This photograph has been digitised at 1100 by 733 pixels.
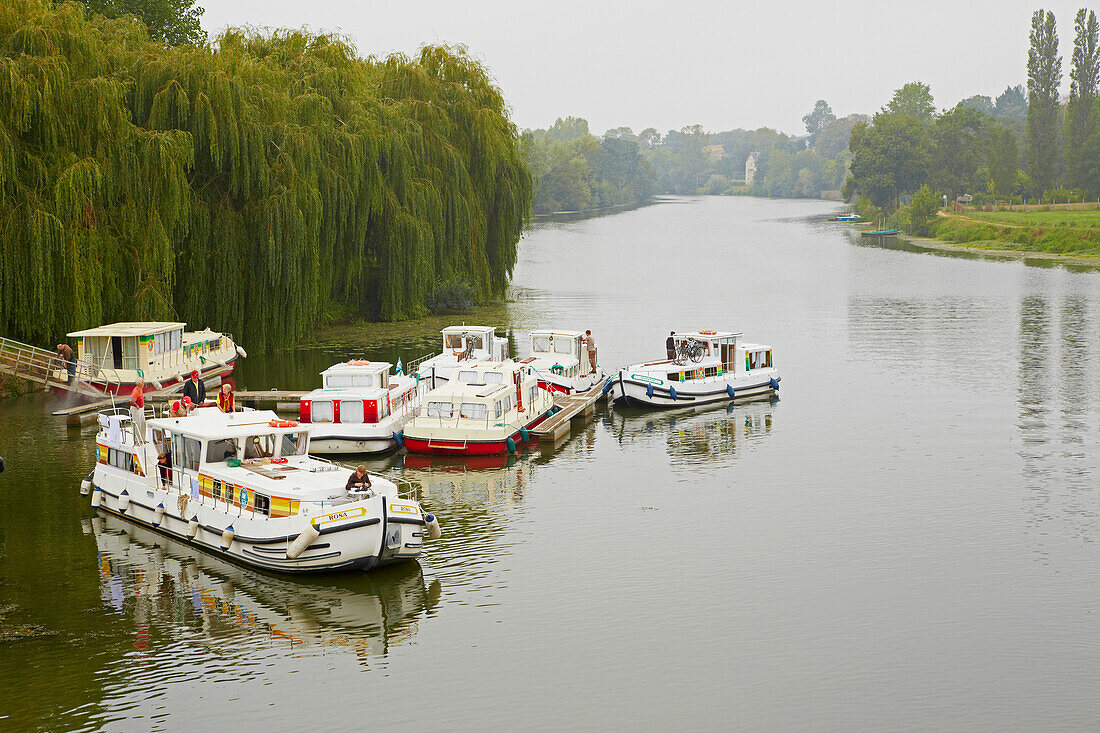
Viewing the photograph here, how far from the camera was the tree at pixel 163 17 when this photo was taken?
7356cm

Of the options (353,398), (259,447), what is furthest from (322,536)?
(353,398)

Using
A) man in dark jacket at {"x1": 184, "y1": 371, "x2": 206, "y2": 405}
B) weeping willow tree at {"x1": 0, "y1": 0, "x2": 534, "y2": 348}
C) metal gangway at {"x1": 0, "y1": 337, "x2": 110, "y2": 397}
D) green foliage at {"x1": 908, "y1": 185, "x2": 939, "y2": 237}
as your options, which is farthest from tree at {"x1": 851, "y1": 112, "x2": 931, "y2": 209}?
metal gangway at {"x1": 0, "y1": 337, "x2": 110, "y2": 397}

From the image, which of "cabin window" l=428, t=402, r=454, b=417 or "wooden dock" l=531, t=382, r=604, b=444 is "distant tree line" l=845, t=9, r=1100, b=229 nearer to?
"wooden dock" l=531, t=382, r=604, b=444

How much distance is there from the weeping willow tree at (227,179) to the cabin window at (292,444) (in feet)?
60.1

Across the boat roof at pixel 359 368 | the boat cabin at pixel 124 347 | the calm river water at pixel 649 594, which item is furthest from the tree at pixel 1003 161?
the boat cabin at pixel 124 347

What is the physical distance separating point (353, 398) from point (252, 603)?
1389 cm

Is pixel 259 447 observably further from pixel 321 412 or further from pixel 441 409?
pixel 441 409

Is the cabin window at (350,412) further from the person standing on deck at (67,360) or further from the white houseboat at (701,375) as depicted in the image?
the white houseboat at (701,375)

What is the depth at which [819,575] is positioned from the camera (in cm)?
2694

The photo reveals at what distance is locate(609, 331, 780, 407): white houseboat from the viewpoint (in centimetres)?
4691

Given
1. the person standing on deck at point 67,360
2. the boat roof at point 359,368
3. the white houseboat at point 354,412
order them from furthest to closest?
the person standing on deck at point 67,360, the boat roof at point 359,368, the white houseboat at point 354,412

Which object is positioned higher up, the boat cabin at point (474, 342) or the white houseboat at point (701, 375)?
the boat cabin at point (474, 342)

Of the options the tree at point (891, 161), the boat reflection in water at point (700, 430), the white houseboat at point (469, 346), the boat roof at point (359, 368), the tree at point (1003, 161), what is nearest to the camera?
the boat roof at point (359, 368)

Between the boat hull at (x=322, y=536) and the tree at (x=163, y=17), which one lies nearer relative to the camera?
the boat hull at (x=322, y=536)
